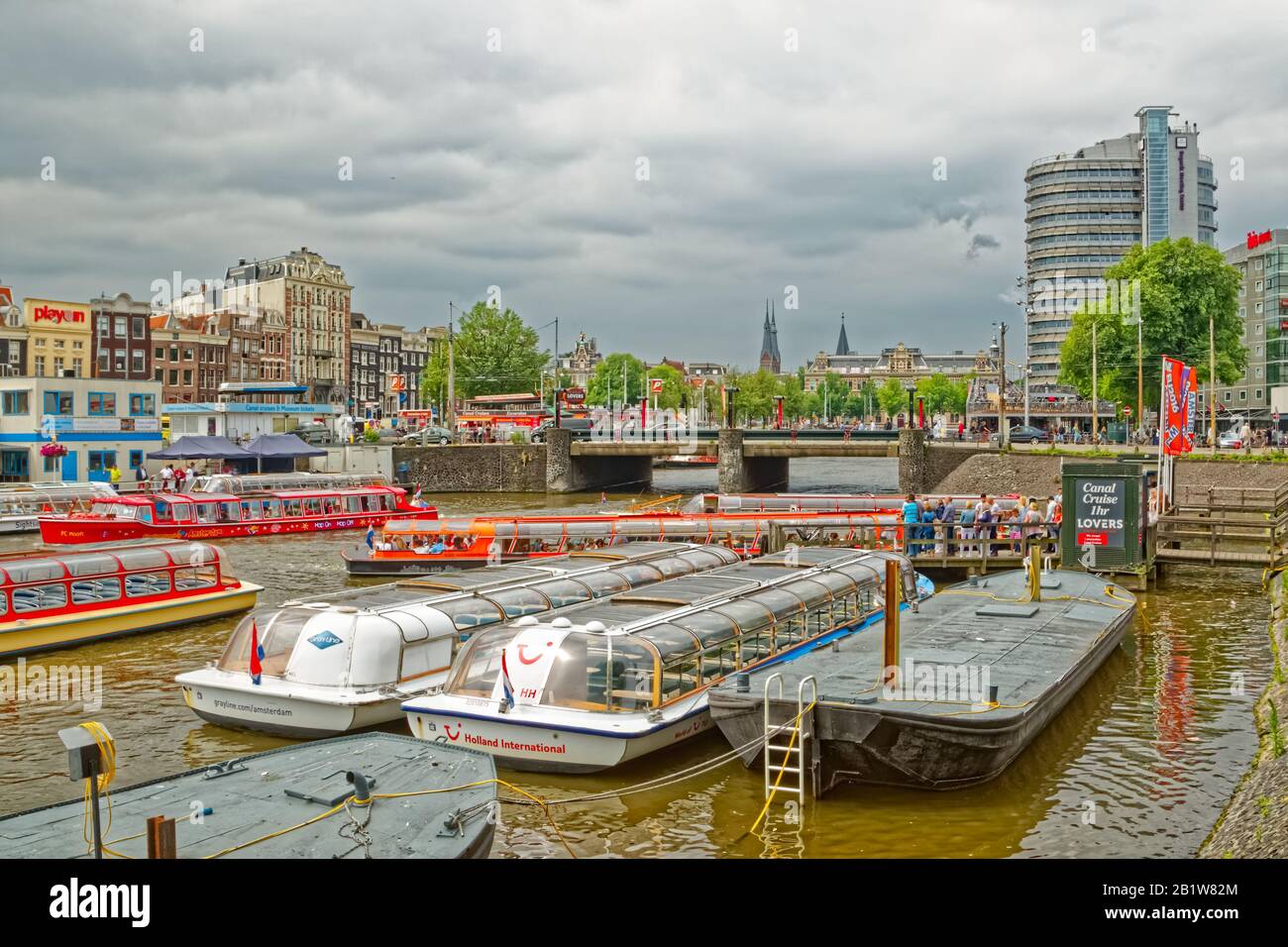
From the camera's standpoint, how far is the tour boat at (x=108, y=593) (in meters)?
23.5

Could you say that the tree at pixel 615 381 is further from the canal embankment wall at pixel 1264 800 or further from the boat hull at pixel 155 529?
the canal embankment wall at pixel 1264 800

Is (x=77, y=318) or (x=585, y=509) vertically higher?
(x=77, y=318)

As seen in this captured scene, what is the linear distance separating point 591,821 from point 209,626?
52.7 ft

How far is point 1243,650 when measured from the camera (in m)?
23.5

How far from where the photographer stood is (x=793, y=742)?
1416 cm

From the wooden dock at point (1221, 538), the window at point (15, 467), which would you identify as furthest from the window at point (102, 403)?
the wooden dock at point (1221, 538)

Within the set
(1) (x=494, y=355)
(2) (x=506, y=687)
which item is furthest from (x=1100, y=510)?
(1) (x=494, y=355)

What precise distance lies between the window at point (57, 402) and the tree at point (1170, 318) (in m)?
61.2

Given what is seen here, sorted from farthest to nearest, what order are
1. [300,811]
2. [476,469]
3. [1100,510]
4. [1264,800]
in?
1. [476,469]
2. [1100,510]
3. [1264,800]
4. [300,811]

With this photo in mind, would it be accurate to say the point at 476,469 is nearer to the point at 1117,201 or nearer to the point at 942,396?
the point at 1117,201

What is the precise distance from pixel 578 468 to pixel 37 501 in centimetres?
3343
